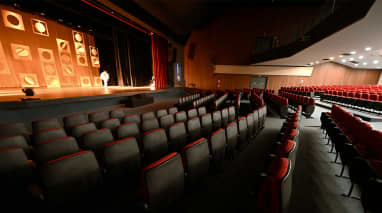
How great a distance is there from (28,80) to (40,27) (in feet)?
8.75

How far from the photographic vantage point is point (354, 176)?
4.69ft

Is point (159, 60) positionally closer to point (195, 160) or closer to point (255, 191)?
point (195, 160)

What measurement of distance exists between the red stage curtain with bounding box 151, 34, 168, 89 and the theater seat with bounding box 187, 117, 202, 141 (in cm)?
718

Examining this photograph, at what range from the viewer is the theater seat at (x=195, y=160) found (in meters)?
1.33

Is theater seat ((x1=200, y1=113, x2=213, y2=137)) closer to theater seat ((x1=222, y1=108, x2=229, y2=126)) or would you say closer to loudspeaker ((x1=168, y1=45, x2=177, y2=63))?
theater seat ((x1=222, y1=108, x2=229, y2=126))

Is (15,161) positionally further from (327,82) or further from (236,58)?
(327,82)

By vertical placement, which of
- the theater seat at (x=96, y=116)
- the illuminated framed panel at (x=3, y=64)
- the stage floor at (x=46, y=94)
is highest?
the illuminated framed panel at (x=3, y=64)

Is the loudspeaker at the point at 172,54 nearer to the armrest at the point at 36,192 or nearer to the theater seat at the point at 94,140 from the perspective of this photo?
the theater seat at the point at 94,140

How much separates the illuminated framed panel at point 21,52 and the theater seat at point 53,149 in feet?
26.4

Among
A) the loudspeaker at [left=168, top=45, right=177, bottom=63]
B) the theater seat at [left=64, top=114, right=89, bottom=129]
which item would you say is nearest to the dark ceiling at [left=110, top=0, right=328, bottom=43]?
the loudspeaker at [left=168, top=45, right=177, bottom=63]

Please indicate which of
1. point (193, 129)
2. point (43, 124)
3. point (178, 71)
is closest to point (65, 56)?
point (178, 71)

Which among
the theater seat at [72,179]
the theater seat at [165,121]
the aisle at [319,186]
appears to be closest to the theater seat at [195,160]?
the theater seat at [72,179]

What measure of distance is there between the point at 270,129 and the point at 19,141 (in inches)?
181

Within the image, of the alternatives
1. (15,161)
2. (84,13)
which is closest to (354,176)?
(15,161)
